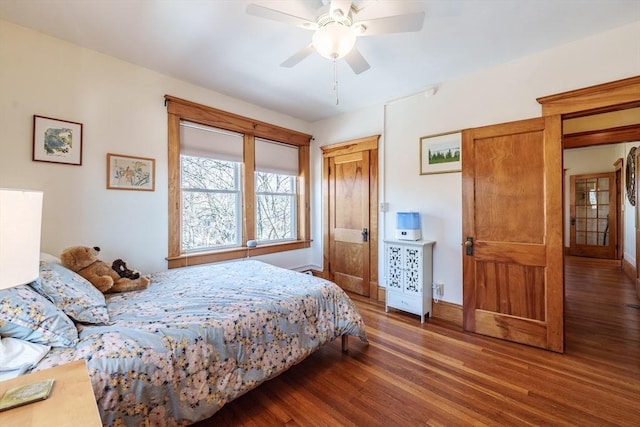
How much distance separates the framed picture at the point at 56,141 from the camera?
2.22 meters

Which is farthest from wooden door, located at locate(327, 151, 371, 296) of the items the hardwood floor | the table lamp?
the table lamp

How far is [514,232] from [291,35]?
2731mm

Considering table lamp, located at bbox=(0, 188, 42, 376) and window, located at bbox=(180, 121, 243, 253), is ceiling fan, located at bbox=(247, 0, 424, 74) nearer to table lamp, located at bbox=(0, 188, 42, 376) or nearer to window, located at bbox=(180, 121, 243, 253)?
table lamp, located at bbox=(0, 188, 42, 376)

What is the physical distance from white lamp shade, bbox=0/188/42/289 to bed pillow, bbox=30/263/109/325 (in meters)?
0.94

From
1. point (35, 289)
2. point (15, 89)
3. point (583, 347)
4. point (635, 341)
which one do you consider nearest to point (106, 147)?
point (15, 89)

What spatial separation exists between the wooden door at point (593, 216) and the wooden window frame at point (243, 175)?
6.99m

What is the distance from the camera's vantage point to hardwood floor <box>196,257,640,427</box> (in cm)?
166

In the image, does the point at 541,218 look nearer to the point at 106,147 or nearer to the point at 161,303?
the point at 161,303

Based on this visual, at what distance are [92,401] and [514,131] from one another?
3418 mm

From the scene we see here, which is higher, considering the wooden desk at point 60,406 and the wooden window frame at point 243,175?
the wooden window frame at point 243,175

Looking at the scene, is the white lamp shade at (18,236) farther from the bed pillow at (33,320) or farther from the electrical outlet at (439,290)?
the electrical outlet at (439,290)

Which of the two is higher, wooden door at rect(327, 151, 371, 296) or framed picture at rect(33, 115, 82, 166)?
framed picture at rect(33, 115, 82, 166)

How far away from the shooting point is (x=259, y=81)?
10.0 ft

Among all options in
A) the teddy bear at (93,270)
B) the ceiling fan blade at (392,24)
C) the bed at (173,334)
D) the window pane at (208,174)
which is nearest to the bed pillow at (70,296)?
the bed at (173,334)
